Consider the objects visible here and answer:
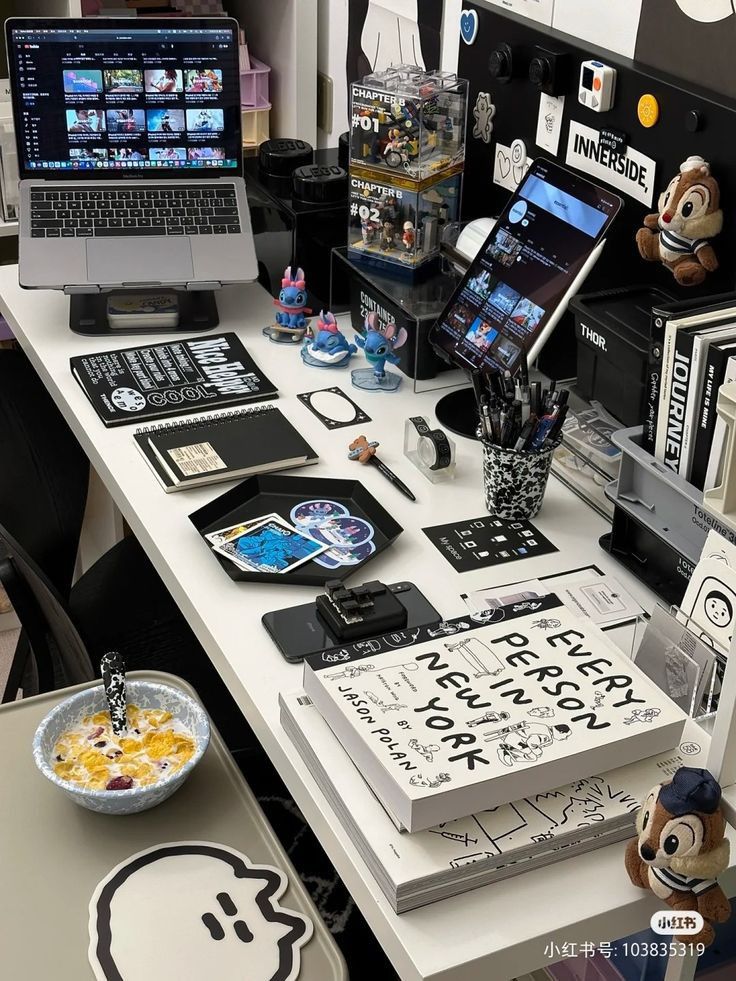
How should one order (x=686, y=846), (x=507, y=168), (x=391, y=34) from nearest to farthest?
(x=686, y=846) < (x=507, y=168) < (x=391, y=34)

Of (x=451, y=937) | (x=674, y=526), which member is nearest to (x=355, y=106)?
(x=674, y=526)

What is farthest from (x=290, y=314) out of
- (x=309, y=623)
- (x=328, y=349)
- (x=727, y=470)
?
(x=727, y=470)

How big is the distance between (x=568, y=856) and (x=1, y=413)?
1281 millimetres

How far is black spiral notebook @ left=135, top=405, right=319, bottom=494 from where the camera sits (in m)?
1.55

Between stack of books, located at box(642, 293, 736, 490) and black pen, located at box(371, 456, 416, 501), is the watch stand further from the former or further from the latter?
stack of books, located at box(642, 293, 736, 490)

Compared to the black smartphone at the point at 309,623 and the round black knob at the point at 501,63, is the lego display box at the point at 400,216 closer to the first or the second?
the round black knob at the point at 501,63

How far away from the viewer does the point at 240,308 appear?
205 centimetres

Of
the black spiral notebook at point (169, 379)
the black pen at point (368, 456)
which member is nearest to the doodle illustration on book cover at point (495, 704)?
the black pen at point (368, 456)

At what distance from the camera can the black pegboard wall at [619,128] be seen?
4.72 ft

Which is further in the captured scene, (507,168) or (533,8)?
(507,168)

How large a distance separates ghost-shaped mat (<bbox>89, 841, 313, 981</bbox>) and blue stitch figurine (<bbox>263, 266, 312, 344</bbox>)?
3.21 ft

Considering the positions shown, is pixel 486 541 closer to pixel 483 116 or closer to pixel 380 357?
pixel 380 357

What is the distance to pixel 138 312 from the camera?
1.94 meters

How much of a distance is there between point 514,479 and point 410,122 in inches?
Answer: 25.5
